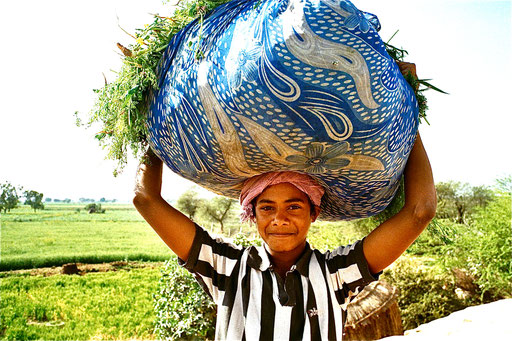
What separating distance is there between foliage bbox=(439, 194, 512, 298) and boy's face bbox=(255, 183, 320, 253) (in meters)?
7.26

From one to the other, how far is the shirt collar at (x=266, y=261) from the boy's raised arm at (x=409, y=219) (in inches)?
8.1

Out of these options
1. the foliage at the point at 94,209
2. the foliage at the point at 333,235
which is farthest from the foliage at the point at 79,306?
the foliage at the point at 94,209

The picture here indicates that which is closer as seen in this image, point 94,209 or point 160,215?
point 160,215

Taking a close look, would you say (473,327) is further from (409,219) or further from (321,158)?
(321,158)

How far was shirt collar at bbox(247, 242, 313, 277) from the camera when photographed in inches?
58.3

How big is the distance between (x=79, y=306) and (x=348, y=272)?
12208mm

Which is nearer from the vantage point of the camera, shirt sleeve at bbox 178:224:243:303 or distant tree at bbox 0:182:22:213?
shirt sleeve at bbox 178:224:243:303

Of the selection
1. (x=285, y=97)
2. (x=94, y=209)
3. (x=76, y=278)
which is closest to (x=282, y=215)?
(x=285, y=97)

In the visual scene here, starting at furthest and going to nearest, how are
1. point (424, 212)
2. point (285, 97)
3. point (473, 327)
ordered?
point (473, 327), point (424, 212), point (285, 97)

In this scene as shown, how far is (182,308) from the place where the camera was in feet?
16.7

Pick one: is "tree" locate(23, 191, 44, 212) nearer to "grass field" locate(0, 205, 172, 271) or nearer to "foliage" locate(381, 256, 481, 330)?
"grass field" locate(0, 205, 172, 271)

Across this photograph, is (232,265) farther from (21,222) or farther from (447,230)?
(21,222)

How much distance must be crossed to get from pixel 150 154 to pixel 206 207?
14.0 metres

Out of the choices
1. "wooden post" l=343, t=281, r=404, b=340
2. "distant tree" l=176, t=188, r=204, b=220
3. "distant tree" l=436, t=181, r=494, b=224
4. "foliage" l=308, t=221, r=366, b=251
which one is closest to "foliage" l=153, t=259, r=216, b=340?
"wooden post" l=343, t=281, r=404, b=340
